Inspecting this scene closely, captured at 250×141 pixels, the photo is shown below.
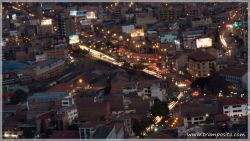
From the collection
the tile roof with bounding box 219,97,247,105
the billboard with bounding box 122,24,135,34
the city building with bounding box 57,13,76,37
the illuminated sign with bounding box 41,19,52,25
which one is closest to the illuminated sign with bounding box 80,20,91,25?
the city building with bounding box 57,13,76,37

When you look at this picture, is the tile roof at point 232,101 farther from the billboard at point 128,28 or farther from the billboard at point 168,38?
the billboard at point 128,28

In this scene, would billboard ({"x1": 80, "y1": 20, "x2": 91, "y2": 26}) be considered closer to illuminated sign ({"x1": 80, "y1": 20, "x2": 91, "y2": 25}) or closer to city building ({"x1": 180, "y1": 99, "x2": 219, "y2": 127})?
illuminated sign ({"x1": 80, "y1": 20, "x2": 91, "y2": 25})

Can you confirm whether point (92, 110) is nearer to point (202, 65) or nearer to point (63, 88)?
point (63, 88)

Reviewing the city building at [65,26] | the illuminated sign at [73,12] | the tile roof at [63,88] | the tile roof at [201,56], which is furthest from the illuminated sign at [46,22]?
the tile roof at [63,88]

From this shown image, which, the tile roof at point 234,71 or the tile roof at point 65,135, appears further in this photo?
the tile roof at point 234,71

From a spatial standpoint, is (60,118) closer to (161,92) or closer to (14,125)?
(14,125)

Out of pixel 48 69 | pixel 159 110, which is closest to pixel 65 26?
pixel 48 69
